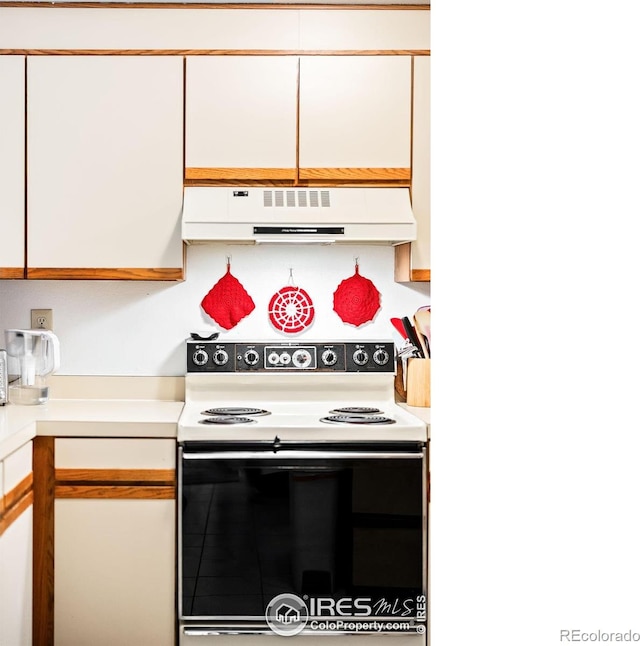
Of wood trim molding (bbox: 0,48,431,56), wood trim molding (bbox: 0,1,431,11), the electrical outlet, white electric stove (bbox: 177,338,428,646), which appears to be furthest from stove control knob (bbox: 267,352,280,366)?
wood trim molding (bbox: 0,1,431,11)

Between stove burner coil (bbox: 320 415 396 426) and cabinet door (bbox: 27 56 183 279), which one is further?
cabinet door (bbox: 27 56 183 279)

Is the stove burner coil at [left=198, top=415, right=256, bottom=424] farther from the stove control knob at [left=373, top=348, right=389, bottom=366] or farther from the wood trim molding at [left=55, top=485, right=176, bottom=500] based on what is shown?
the stove control knob at [left=373, top=348, right=389, bottom=366]

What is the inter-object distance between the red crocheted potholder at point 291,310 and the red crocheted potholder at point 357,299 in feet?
0.38

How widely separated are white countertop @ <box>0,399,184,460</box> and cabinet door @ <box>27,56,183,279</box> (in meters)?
0.45

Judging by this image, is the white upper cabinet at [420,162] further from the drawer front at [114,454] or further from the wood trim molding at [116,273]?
the drawer front at [114,454]

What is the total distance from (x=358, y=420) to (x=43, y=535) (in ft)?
3.36

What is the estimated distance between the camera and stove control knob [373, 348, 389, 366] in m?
2.76

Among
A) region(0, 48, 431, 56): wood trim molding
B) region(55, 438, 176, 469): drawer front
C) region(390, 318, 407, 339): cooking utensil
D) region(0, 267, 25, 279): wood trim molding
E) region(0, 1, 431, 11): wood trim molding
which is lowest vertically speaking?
region(55, 438, 176, 469): drawer front

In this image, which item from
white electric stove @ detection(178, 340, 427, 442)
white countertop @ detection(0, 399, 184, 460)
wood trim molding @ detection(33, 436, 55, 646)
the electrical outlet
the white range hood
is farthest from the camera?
the electrical outlet

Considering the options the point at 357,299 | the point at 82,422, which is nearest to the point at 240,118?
the point at 357,299

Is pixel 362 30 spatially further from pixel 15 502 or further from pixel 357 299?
pixel 15 502

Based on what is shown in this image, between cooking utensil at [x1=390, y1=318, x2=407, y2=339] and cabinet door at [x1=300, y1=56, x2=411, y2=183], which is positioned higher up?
cabinet door at [x1=300, y1=56, x2=411, y2=183]
